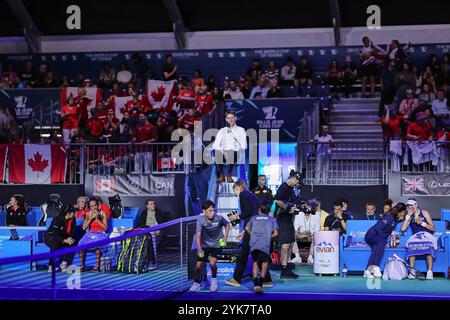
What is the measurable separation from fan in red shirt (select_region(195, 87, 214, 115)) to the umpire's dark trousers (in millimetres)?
9059

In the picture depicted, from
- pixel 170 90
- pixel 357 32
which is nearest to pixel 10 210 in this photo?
pixel 170 90

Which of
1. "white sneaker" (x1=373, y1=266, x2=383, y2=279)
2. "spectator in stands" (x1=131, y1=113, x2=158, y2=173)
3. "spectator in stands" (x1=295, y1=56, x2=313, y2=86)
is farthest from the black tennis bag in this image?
"spectator in stands" (x1=295, y1=56, x2=313, y2=86)

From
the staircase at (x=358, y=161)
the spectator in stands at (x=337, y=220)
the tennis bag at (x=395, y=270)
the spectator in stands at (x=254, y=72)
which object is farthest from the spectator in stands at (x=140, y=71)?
the tennis bag at (x=395, y=270)

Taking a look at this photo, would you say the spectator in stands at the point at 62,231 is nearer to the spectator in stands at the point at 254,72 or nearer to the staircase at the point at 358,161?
the staircase at the point at 358,161

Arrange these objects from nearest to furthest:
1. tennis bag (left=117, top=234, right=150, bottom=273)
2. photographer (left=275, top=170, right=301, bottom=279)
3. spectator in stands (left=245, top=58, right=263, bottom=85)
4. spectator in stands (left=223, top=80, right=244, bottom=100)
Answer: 1. tennis bag (left=117, top=234, right=150, bottom=273)
2. photographer (left=275, top=170, right=301, bottom=279)
3. spectator in stands (left=223, top=80, right=244, bottom=100)
4. spectator in stands (left=245, top=58, right=263, bottom=85)

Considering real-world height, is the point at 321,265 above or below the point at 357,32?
below

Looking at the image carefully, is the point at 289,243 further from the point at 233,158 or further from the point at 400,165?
the point at 400,165

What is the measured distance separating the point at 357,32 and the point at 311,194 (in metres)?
9.45

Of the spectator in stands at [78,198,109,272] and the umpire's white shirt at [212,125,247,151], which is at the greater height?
the umpire's white shirt at [212,125,247,151]

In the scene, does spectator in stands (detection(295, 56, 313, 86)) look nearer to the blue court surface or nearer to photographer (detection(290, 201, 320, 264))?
photographer (detection(290, 201, 320, 264))

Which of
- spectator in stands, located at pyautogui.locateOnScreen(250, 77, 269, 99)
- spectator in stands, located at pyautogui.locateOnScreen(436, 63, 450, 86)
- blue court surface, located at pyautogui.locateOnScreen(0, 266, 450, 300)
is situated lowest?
blue court surface, located at pyautogui.locateOnScreen(0, 266, 450, 300)

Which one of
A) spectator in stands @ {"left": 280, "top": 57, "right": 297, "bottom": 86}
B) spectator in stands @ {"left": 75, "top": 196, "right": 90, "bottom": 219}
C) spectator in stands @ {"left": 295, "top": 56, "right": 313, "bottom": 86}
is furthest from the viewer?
spectator in stands @ {"left": 280, "top": 57, "right": 297, "bottom": 86}

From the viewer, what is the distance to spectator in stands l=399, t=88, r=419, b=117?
78.3 feet
